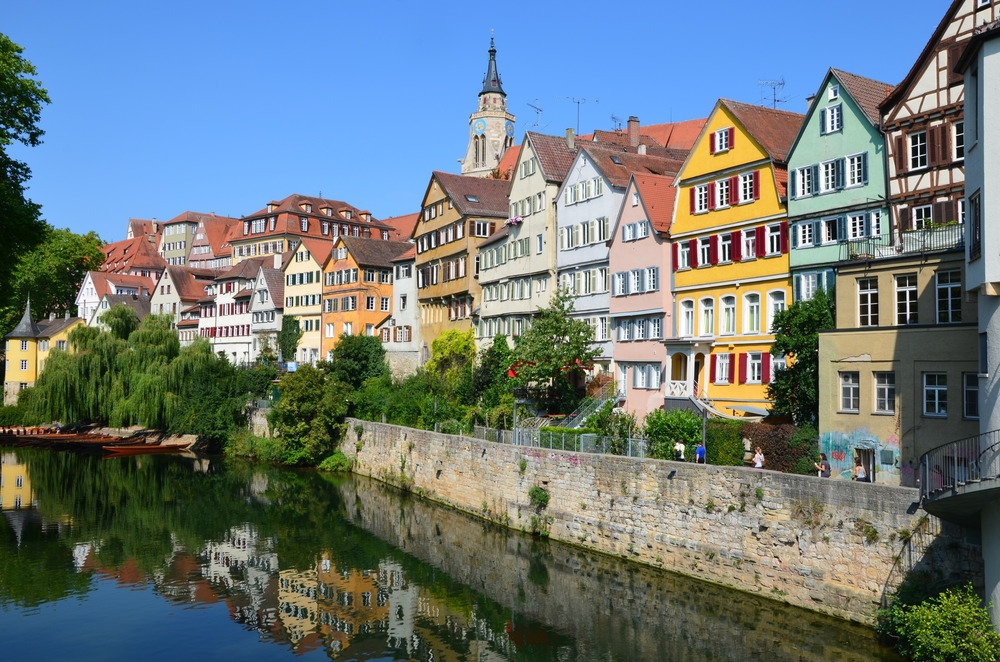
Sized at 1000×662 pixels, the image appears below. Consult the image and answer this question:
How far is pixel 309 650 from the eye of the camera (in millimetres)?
21078

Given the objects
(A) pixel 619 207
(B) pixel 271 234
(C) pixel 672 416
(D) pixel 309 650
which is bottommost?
(D) pixel 309 650

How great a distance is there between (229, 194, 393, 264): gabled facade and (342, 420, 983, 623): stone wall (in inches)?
2502

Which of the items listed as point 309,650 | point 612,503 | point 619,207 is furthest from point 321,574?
point 619,207

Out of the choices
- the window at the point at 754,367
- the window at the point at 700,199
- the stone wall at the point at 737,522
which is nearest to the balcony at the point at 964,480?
the stone wall at the point at 737,522

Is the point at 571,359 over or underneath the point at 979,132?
underneath

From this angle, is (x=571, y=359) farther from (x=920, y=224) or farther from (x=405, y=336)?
(x=405, y=336)

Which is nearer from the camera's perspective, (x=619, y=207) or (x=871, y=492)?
(x=871, y=492)

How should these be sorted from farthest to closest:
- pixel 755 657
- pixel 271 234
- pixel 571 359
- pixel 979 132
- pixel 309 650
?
1. pixel 271 234
2. pixel 571 359
3. pixel 309 650
4. pixel 755 657
5. pixel 979 132

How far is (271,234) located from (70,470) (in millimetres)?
49043

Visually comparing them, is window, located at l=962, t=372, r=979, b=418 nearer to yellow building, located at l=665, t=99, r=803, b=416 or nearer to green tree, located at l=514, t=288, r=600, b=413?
yellow building, located at l=665, t=99, r=803, b=416

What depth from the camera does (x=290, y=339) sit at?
234 feet

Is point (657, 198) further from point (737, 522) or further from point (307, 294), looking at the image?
point (307, 294)

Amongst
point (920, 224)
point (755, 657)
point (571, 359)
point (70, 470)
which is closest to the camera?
point (755, 657)

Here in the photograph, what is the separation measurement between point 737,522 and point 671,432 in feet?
19.7
